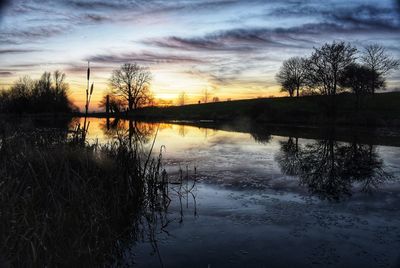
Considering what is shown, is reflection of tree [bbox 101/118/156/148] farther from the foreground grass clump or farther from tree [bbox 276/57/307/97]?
tree [bbox 276/57/307/97]

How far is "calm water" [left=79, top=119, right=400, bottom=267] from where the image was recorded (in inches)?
202

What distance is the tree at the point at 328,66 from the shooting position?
1454 inches

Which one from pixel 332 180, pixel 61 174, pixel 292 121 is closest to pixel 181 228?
pixel 61 174

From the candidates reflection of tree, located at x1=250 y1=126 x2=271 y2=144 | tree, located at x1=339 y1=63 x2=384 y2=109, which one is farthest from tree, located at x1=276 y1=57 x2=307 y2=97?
reflection of tree, located at x1=250 y1=126 x2=271 y2=144

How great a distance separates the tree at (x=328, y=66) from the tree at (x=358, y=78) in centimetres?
68

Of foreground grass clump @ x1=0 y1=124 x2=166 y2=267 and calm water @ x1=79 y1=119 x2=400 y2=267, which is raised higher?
foreground grass clump @ x1=0 y1=124 x2=166 y2=267

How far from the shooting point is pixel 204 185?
9.05 metres

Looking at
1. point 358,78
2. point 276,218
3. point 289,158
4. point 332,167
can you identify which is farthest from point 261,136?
point 358,78

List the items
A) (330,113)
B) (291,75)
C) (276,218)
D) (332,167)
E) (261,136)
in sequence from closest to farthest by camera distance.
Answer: (276,218) < (332,167) < (261,136) < (330,113) < (291,75)

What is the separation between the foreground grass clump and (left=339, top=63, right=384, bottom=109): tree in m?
35.6

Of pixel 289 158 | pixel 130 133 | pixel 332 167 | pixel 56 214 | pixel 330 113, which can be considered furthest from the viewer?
pixel 330 113

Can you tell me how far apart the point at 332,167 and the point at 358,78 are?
29199 mm

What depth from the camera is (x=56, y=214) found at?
14.4 ft

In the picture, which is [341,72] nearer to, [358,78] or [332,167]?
[358,78]
